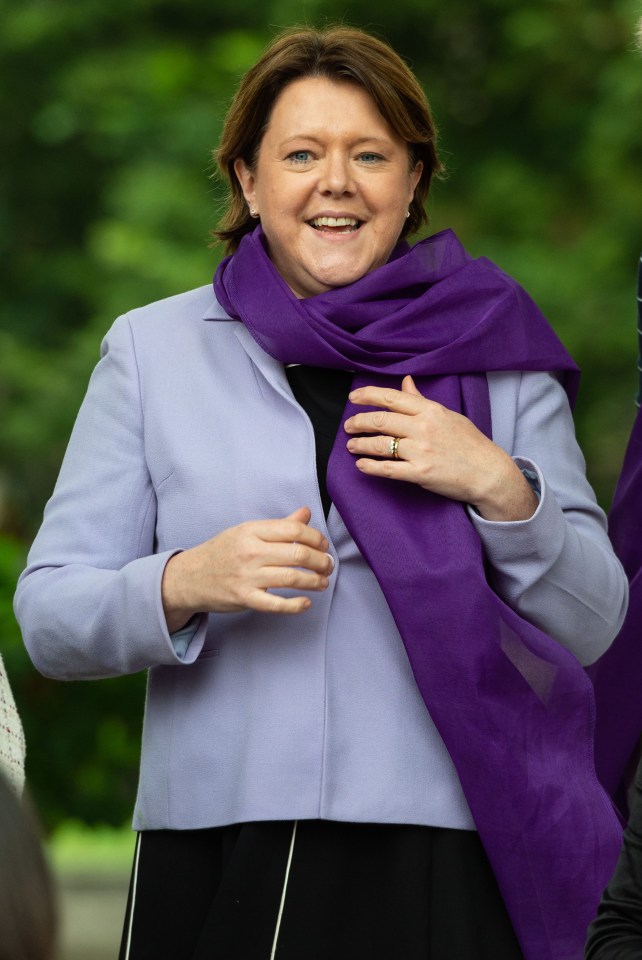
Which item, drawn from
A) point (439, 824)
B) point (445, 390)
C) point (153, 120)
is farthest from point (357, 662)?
point (153, 120)

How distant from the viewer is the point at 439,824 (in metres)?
2.27

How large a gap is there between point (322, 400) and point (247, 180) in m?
0.40

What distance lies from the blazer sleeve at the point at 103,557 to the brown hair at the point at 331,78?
348mm

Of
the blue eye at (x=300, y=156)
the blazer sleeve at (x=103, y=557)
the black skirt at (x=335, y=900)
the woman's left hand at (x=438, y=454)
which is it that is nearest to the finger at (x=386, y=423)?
the woman's left hand at (x=438, y=454)

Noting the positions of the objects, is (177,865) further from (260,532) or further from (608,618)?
(608,618)

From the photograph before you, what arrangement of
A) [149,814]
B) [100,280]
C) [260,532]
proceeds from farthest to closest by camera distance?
1. [100,280]
2. [149,814]
3. [260,532]

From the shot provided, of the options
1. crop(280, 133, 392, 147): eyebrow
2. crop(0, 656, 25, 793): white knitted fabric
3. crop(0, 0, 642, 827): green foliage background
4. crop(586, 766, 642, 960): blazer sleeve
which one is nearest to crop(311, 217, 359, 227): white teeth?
crop(280, 133, 392, 147): eyebrow

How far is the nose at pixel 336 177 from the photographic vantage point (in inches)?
95.8

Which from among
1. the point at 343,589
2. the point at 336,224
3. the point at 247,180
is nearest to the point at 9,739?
the point at 343,589

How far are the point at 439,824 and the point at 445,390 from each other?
0.62 metres

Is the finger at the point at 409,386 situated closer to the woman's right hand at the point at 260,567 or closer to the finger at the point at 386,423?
the finger at the point at 386,423

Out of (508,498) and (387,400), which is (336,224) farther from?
(508,498)

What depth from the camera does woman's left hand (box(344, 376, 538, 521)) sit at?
7.49 ft

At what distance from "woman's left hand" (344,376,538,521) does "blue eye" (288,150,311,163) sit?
391mm
